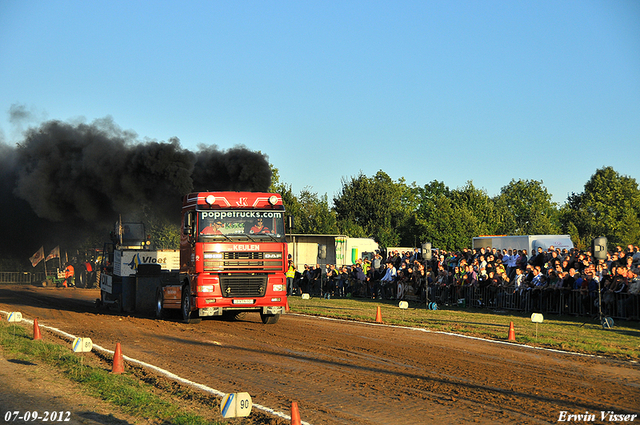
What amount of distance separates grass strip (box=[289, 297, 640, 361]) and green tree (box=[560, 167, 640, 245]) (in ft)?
162

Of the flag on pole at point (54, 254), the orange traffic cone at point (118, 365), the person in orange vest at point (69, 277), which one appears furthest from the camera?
the person in orange vest at point (69, 277)

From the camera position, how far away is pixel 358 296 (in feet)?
105

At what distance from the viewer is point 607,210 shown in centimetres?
6894

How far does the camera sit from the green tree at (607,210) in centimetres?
6576

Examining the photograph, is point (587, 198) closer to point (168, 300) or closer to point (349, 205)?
point (349, 205)

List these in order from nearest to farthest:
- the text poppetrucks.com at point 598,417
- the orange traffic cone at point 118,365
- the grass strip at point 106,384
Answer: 1. the text poppetrucks.com at point 598,417
2. the grass strip at point 106,384
3. the orange traffic cone at point 118,365

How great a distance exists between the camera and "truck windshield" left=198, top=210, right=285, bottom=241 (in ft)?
52.7

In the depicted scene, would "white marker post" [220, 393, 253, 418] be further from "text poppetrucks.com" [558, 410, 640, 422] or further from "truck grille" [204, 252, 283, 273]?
"truck grille" [204, 252, 283, 273]

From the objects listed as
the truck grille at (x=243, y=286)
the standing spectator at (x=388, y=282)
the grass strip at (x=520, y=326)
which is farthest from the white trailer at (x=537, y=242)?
→ the truck grille at (x=243, y=286)

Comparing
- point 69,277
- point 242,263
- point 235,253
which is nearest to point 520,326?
point 242,263

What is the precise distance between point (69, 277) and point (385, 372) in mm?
39540

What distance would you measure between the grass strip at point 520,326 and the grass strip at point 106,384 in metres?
8.73

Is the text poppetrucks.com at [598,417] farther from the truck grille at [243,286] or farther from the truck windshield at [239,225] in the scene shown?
the truck windshield at [239,225]

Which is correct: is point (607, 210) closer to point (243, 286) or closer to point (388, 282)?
point (388, 282)
